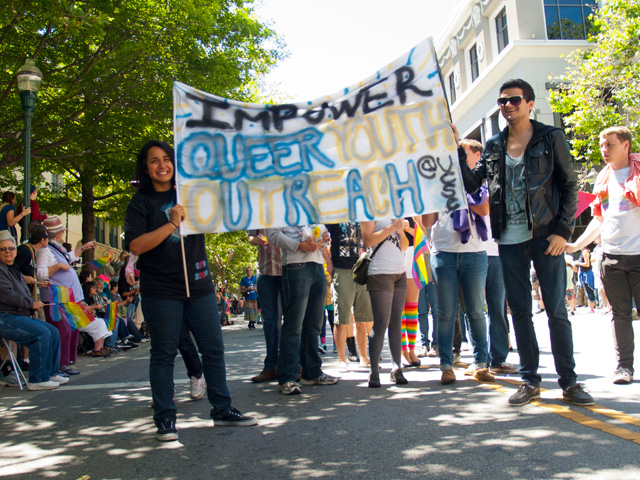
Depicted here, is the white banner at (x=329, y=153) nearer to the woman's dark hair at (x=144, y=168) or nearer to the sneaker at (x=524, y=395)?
the woman's dark hair at (x=144, y=168)

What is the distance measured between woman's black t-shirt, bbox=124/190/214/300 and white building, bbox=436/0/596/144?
83.8ft

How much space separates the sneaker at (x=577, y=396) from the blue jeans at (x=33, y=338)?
5632 millimetres

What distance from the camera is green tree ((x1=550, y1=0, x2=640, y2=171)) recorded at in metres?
20.0

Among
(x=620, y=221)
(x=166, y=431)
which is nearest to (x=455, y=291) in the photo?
(x=620, y=221)

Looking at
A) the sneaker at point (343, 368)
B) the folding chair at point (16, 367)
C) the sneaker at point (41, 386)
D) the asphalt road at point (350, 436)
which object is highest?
the folding chair at point (16, 367)

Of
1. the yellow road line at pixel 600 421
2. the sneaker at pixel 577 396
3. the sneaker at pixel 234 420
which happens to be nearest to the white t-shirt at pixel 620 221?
the sneaker at pixel 577 396

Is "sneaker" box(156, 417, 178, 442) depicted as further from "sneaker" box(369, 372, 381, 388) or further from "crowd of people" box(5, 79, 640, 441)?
"sneaker" box(369, 372, 381, 388)

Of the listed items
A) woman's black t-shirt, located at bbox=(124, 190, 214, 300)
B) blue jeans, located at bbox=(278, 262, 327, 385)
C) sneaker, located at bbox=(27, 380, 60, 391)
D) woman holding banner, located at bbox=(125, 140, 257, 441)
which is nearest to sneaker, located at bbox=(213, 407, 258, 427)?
woman holding banner, located at bbox=(125, 140, 257, 441)

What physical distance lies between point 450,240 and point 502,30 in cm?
3040

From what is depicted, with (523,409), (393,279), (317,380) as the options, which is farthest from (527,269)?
(317,380)

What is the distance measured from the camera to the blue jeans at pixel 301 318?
19.6 ft

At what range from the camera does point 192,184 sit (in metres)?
5.15

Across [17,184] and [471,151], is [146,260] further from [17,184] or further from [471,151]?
[17,184]

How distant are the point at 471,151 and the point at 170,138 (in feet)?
42.5
